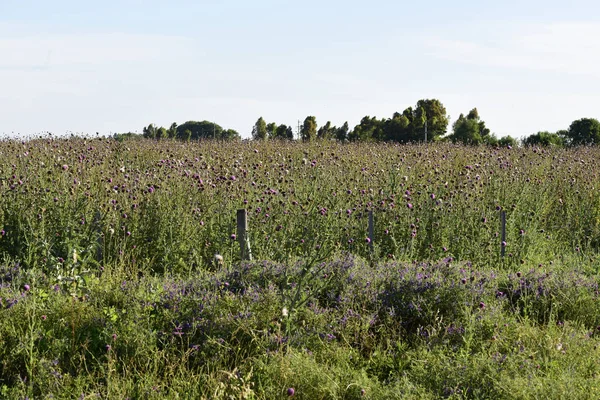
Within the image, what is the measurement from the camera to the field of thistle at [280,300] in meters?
3.72

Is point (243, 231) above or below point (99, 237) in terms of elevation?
above

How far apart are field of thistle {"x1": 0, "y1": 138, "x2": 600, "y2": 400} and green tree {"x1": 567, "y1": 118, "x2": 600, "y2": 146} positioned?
2340 cm

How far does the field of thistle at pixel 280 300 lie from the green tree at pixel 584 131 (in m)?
23.4

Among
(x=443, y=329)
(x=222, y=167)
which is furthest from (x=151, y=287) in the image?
(x=222, y=167)

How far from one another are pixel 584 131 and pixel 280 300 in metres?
29.5

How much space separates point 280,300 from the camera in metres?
4.41

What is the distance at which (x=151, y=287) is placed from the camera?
4.84 m

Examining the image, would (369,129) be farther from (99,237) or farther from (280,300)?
(280,300)

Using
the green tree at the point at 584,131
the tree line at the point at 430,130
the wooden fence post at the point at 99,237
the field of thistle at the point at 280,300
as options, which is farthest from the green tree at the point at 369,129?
the wooden fence post at the point at 99,237

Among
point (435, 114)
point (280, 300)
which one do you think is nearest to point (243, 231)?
point (280, 300)

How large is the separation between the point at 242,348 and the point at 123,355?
752 millimetres

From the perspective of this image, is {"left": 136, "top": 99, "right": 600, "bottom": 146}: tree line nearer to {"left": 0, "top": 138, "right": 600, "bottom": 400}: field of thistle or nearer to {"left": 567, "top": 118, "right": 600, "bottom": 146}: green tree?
{"left": 567, "top": 118, "right": 600, "bottom": 146}: green tree

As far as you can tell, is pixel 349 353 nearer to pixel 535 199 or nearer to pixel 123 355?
pixel 123 355

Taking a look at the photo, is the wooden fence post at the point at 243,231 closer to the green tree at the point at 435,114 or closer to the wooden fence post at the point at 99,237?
the wooden fence post at the point at 99,237
